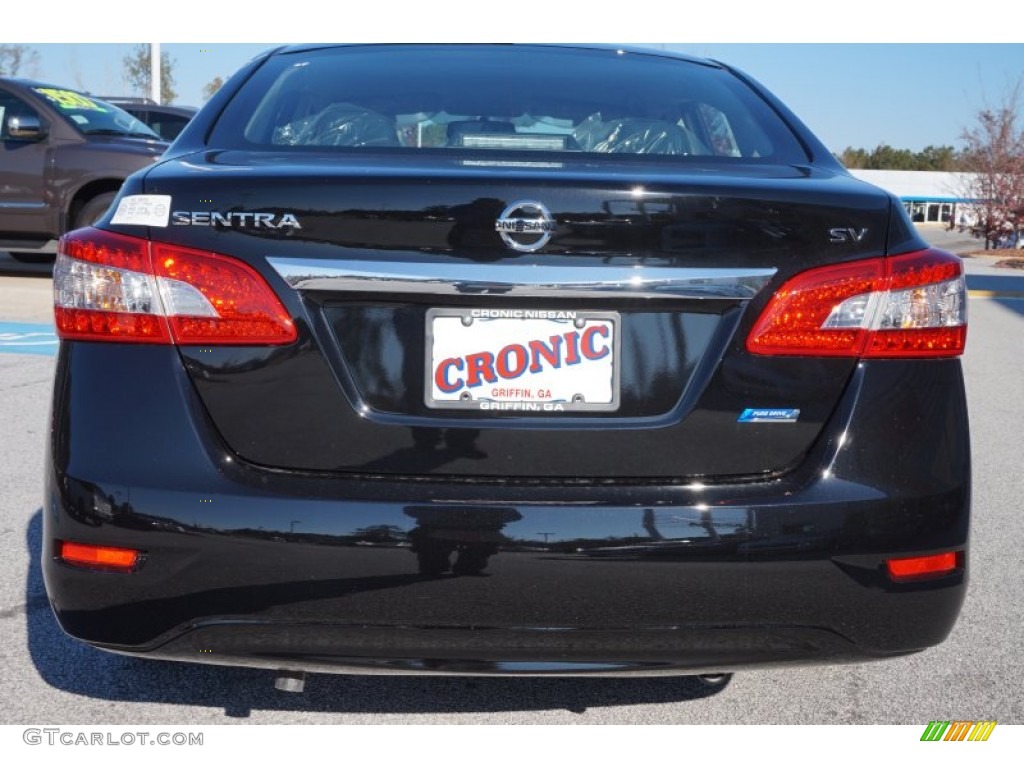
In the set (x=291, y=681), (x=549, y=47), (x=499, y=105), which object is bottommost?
(x=291, y=681)

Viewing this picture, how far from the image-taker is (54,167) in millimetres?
11305

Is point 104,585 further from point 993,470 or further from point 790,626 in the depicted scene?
point 993,470

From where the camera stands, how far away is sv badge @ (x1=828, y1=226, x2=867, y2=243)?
7.32ft

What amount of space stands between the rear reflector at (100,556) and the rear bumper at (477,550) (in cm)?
2

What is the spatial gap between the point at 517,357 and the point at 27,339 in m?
7.09

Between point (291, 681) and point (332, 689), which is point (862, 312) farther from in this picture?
point (332, 689)

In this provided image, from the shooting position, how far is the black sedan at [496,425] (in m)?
2.14

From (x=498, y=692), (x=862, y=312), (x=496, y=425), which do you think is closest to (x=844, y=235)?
(x=862, y=312)

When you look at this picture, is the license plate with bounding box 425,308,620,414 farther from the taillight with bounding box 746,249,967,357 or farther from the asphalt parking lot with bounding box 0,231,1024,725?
the asphalt parking lot with bounding box 0,231,1024,725

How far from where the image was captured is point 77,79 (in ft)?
103

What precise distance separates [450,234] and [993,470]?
3935mm

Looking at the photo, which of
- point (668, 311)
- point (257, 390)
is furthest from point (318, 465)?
point (668, 311)
